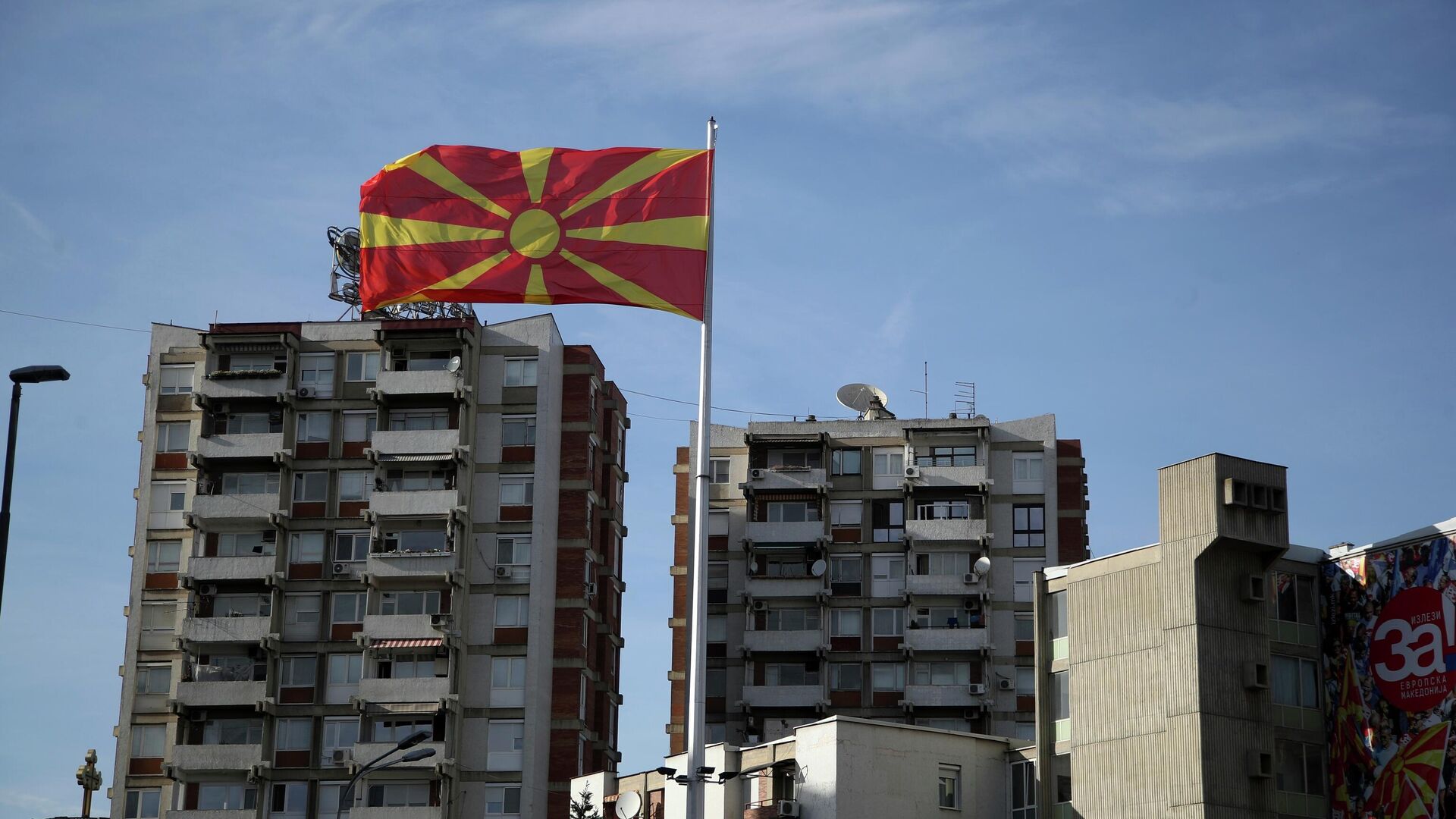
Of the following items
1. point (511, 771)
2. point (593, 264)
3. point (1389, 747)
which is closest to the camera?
point (593, 264)

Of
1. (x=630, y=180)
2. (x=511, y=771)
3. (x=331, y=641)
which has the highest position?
(x=630, y=180)

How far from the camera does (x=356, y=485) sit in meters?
96.0

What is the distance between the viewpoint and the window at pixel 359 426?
96812mm

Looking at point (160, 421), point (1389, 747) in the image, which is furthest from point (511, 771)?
point (1389, 747)

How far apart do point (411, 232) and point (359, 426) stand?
5842 centimetres

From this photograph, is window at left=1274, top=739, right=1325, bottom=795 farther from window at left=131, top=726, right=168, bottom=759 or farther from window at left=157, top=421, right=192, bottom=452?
window at left=157, top=421, right=192, bottom=452

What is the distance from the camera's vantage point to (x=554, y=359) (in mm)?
97250

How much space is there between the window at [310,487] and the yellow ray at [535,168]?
58313 mm

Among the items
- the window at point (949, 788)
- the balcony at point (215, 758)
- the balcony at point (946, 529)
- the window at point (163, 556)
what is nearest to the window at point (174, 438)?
the window at point (163, 556)

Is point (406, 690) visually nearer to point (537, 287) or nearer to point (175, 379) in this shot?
point (175, 379)

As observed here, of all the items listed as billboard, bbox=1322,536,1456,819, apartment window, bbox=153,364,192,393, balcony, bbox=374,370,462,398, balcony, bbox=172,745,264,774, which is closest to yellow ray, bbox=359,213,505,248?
billboard, bbox=1322,536,1456,819

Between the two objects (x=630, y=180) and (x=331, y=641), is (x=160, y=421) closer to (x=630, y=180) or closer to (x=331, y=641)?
(x=331, y=641)

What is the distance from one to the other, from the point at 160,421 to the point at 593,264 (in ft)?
213

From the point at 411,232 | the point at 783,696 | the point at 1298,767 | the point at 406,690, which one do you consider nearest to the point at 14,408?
the point at 411,232
